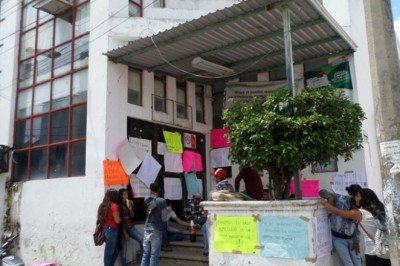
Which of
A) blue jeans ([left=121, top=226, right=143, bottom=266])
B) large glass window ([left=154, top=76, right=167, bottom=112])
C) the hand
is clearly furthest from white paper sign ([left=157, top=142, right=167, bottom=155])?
the hand

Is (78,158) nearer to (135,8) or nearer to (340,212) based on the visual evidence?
(135,8)

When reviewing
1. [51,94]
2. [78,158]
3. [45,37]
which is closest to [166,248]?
[78,158]

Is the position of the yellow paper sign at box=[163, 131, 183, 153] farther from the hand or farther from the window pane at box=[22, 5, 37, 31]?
the hand

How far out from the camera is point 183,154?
1049cm

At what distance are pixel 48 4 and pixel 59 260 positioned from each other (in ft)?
20.5

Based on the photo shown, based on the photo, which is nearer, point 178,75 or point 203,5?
point 178,75

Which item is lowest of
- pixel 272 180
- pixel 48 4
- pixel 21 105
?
pixel 272 180

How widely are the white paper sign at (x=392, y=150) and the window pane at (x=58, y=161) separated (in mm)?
7408

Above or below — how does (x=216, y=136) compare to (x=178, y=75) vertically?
below

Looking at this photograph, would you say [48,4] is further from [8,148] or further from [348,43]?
[348,43]

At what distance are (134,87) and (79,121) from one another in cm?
151

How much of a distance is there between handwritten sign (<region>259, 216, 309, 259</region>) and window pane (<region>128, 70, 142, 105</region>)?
511 cm

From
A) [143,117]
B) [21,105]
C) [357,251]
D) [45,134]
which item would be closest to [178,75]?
[143,117]

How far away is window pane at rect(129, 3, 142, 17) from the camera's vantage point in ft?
32.3
